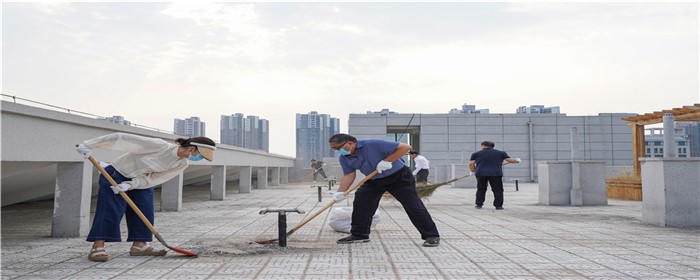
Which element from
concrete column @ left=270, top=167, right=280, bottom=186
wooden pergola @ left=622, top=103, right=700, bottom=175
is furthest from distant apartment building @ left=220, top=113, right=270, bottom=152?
wooden pergola @ left=622, top=103, right=700, bottom=175

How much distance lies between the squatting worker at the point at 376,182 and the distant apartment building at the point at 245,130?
2675 inches

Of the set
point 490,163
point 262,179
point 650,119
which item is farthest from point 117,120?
→ point 262,179

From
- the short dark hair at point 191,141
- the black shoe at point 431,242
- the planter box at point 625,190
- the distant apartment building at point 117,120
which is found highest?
the distant apartment building at point 117,120

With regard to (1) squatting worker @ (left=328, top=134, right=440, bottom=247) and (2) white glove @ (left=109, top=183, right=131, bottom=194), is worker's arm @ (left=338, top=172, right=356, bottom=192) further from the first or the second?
(2) white glove @ (left=109, top=183, right=131, bottom=194)

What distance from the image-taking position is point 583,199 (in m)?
13.1

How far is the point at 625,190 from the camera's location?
49.4ft

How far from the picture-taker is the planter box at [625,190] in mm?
14469

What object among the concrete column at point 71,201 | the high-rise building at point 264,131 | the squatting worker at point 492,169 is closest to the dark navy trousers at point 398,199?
the concrete column at point 71,201

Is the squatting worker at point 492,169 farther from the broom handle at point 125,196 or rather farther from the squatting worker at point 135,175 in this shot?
the broom handle at point 125,196

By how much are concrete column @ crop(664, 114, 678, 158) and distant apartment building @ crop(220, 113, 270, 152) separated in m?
67.0

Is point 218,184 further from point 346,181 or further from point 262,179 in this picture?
point 346,181

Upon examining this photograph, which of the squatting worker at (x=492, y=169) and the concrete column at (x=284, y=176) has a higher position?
the squatting worker at (x=492, y=169)

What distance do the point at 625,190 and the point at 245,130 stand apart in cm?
6890

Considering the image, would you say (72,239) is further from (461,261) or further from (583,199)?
(583,199)
